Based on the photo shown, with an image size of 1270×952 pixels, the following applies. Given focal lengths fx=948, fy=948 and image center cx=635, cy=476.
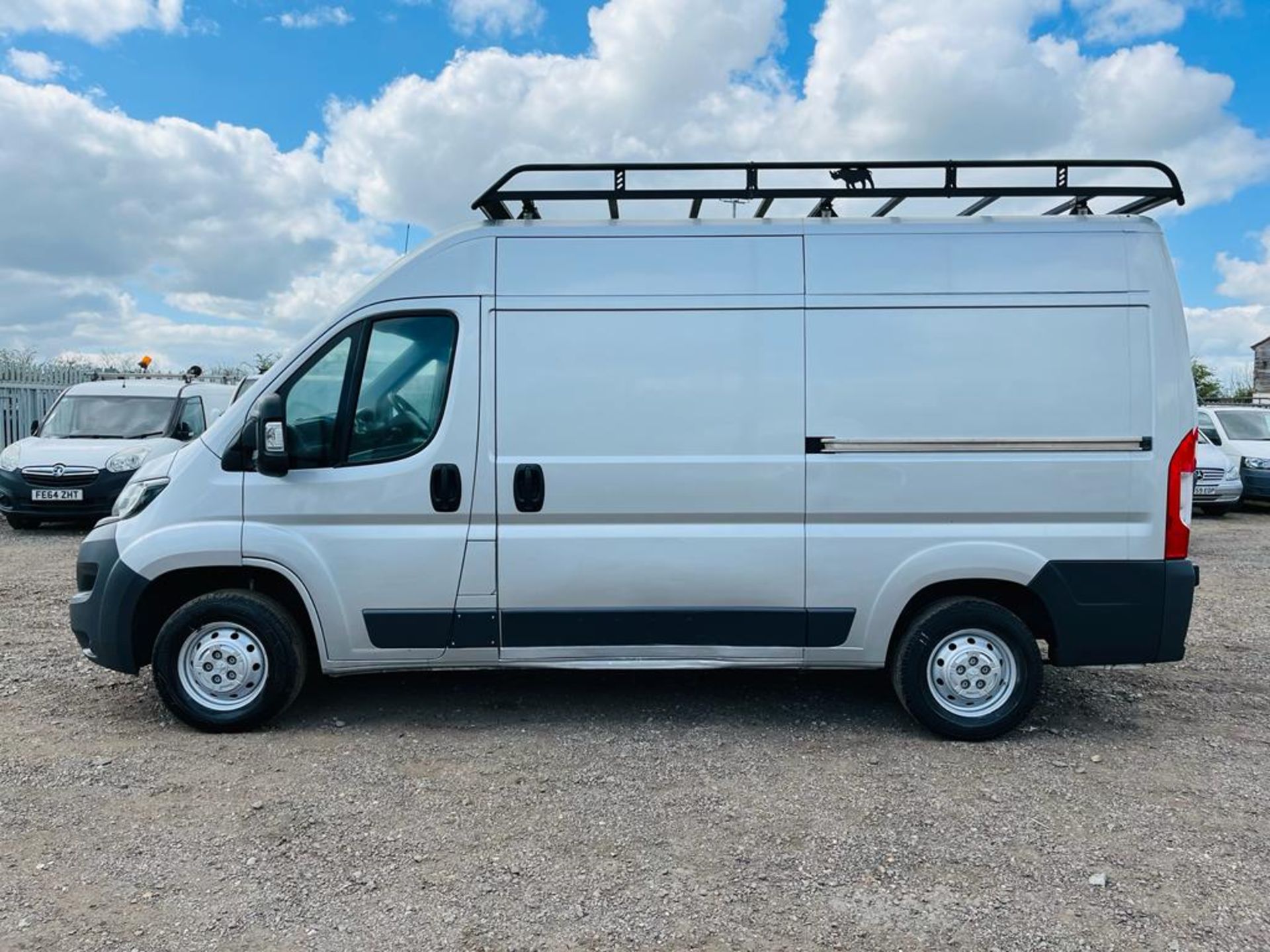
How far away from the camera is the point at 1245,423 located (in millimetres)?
15344

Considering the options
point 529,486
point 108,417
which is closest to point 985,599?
point 529,486

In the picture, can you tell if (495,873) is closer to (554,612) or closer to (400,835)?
(400,835)

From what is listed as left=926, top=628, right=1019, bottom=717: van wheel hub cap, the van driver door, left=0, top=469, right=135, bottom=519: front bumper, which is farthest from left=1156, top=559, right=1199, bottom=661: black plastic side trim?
left=0, top=469, right=135, bottom=519: front bumper

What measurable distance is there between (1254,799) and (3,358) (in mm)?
17744

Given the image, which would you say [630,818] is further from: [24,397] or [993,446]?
[24,397]

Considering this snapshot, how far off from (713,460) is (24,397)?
1516cm

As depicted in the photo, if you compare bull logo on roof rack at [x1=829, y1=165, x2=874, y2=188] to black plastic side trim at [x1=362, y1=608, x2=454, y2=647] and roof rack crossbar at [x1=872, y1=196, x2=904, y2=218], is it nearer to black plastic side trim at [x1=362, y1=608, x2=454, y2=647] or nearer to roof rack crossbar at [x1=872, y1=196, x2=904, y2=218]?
roof rack crossbar at [x1=872, y1=196, x2=904, y2=218]

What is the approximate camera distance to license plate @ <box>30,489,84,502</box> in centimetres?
1135

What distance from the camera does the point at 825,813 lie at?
3.90m

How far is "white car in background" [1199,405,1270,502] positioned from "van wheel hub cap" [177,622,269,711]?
559 inches

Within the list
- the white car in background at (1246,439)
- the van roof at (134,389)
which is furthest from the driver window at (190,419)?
the white car in background at (1246,439)

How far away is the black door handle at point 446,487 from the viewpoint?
454 cm

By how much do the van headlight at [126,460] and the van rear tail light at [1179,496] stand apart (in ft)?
36.5

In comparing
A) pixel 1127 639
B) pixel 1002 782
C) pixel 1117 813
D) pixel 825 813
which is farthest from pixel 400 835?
pixel 1127 639
